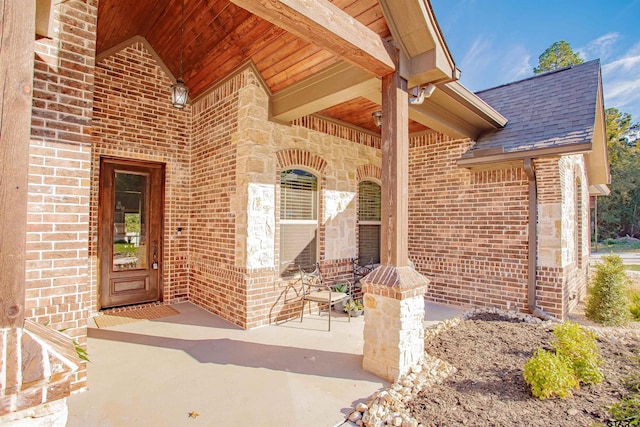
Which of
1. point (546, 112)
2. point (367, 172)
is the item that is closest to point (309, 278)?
point (367, 172)

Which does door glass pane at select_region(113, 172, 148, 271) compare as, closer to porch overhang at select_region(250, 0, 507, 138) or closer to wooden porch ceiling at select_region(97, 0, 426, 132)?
wooden porch ceiling at select_region(97, 0, 426, 132)

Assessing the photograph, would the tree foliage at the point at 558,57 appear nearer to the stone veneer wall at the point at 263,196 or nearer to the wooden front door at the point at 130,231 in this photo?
the stone veneer wall at the point at 263,196

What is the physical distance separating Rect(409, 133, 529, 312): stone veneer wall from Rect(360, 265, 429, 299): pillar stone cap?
3011 millimetres

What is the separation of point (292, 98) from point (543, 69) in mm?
21222

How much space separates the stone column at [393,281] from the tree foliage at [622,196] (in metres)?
24.5

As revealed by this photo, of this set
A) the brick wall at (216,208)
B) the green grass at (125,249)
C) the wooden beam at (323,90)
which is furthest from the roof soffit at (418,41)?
the green grass at (125,249)

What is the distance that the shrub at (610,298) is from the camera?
507cm

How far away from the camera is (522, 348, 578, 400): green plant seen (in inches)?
102

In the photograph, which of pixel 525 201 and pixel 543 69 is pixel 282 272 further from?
pixel 543 69

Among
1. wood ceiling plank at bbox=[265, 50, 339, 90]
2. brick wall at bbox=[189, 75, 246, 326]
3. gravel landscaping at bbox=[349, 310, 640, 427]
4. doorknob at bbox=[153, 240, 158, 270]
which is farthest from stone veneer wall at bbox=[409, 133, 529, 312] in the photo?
doorknob at bbox=[153, 240, 158, 270]

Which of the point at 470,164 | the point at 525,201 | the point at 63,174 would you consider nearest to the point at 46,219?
the point at 63,174

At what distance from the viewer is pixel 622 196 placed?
23.1 m

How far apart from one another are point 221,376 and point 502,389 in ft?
8.58

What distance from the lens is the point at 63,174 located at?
100 inches
